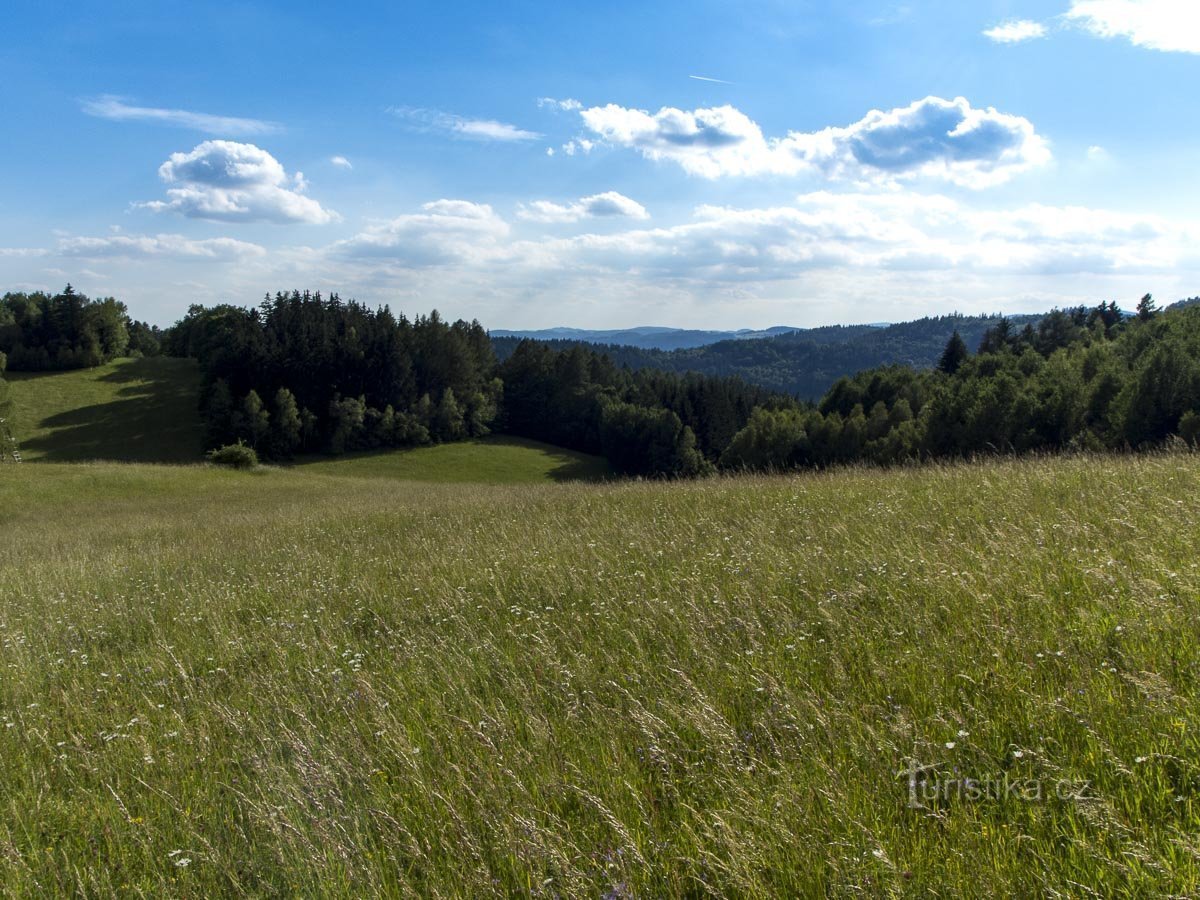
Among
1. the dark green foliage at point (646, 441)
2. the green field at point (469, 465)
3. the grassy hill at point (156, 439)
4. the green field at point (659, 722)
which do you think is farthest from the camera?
the dark green foliage at point (646, 441)

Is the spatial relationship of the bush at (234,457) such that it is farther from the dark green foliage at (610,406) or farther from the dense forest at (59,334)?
the dense forest at (59,334)

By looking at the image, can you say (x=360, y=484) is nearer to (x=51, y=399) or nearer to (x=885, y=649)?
(x=885, y=649)

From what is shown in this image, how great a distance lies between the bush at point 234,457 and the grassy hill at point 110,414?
64.2 feet

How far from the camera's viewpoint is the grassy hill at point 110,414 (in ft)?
207

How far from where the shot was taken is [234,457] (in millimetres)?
48000

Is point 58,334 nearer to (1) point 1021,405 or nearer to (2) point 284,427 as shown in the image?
(2) point 284,427

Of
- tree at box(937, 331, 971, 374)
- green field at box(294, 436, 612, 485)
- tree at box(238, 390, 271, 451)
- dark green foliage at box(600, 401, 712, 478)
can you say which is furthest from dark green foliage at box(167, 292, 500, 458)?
tree at box(937, 331, 971, 374)

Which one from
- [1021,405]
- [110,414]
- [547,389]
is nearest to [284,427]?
[110,414]

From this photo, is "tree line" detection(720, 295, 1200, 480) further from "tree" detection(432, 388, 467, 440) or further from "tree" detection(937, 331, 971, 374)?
"tree" detection(432, 388, 467, 440)

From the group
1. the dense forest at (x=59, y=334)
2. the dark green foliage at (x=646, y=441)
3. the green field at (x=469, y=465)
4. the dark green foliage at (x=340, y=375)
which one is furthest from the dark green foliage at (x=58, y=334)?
the dark green foliage at (x=646, y=441)

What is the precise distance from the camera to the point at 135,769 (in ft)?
13.8

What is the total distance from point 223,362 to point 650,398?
49694mm

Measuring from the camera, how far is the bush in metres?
47.8

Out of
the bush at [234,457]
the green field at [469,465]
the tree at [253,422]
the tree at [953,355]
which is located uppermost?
the tree at [953,355]
